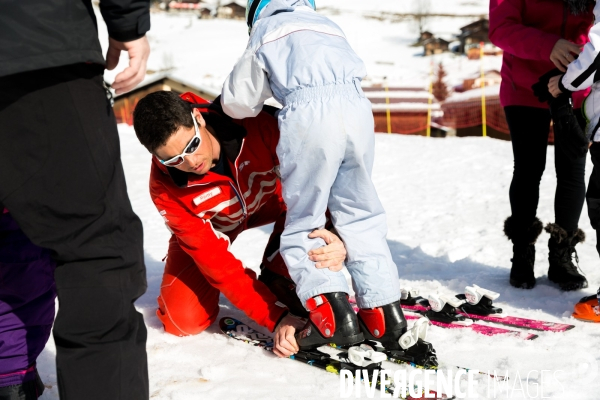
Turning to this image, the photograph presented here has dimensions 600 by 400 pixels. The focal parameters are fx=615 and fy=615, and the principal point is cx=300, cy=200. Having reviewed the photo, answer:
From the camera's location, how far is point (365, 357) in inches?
93.3

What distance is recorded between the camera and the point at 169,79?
18312 millimetres

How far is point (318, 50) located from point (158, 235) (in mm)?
3386

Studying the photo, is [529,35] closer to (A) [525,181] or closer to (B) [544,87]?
(B) [544,87]

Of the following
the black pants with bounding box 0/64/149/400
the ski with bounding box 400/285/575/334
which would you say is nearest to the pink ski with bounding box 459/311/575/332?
the ski with bounding box 400/285/575/334

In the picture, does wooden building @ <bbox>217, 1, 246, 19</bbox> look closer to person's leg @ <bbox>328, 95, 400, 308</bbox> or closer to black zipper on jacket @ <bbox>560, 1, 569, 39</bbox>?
black zipper on jacket @ <bbox>560, 1, 569, 39</bbox>

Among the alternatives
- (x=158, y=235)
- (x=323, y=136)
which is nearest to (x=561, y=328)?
(x=323, y=136)

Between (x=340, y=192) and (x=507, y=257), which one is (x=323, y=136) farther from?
(x=507, y=257)

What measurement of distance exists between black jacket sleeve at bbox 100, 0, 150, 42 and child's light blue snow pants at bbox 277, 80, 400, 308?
0.92m

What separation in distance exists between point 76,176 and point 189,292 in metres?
1.69

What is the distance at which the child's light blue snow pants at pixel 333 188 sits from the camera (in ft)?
7.72

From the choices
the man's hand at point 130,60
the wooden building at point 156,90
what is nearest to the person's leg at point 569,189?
the man's hand at point 130,60

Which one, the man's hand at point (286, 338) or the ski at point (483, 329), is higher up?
the man's hand at point (286, 338)

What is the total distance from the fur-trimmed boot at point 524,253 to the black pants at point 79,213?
8.00ft

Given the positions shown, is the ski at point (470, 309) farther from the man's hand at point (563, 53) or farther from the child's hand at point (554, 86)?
the man's hand at point (563, 53)
